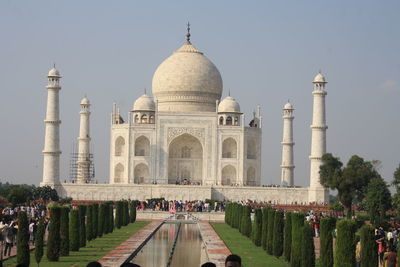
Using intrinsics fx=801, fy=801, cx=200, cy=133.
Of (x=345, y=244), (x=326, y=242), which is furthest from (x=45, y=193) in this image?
(x=345, y=244)

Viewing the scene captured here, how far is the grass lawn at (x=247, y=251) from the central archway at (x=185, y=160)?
1712cm

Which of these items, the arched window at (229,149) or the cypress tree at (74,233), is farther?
the arched window at (229,149)

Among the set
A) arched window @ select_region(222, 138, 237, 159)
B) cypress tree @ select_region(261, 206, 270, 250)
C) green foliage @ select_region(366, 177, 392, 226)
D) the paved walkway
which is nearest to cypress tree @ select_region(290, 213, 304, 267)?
the paved walkway

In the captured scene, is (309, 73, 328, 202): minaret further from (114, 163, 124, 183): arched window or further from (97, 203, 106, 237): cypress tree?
(97, 203, 106, 237): cypress tree

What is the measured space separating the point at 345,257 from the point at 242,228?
32.7ft

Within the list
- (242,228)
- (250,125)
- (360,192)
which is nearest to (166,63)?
(250,125)

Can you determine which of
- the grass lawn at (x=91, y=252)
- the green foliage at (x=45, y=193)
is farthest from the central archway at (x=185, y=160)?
the grass lawn at (x=91, y=252)

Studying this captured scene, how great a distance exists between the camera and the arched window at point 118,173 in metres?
37.8

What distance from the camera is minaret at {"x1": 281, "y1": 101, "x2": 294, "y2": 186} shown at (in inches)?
1522

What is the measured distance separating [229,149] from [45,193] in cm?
1016

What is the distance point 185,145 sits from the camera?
127ft

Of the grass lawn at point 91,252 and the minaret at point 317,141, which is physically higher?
the minaret at point 317,141

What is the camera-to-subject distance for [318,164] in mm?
34406

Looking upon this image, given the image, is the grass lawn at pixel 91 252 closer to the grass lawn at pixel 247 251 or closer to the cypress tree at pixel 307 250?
the grass lawn at pixel 247 251
